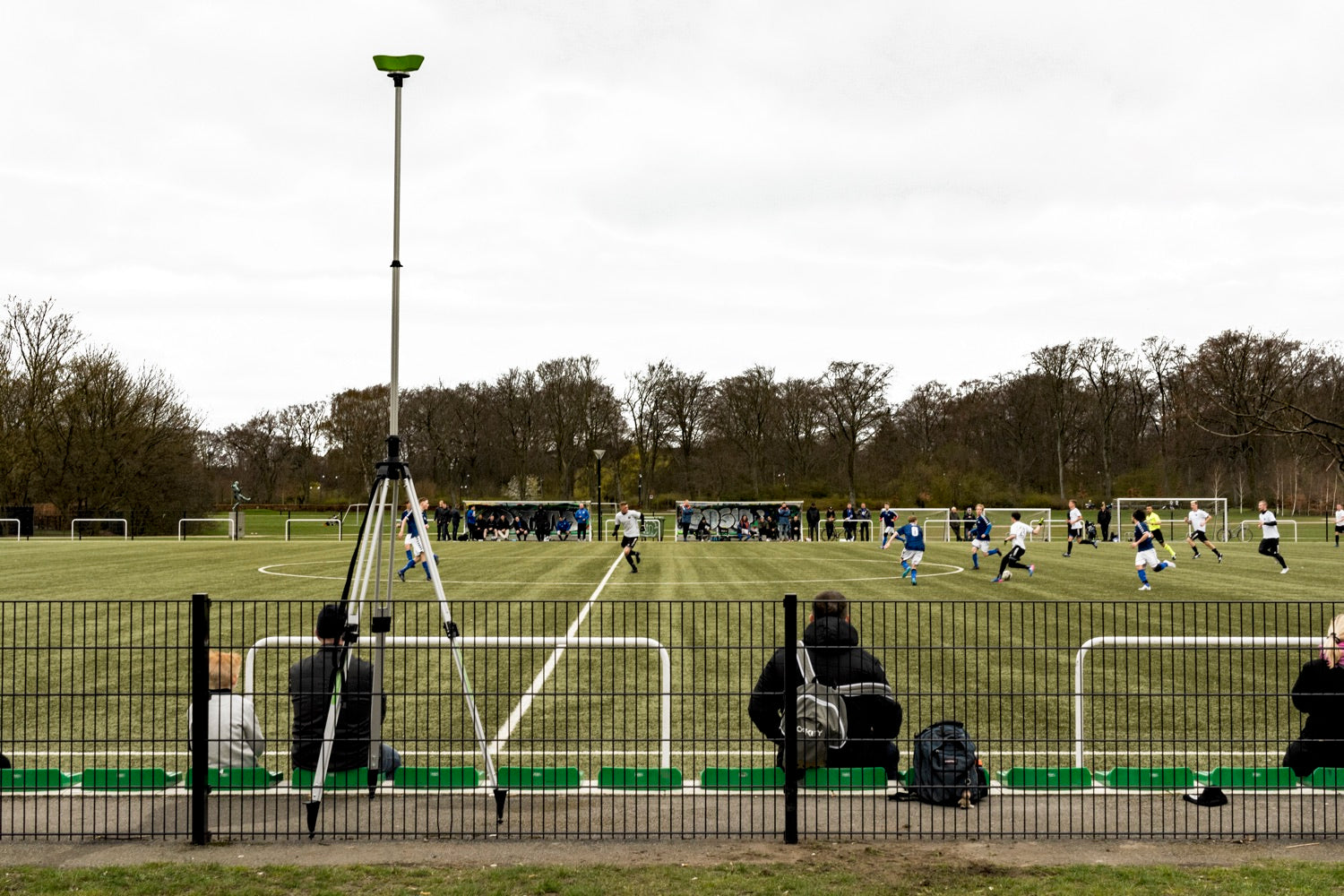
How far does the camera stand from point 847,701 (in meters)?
6.65

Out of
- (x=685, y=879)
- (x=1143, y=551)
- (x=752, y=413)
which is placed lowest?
(x=685, y=879)

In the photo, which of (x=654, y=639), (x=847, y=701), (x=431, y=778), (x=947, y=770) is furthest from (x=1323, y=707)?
(x=431, y=778)

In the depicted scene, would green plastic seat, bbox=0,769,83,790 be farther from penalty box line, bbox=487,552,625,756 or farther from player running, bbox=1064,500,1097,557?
player running, bbox=1064,500,1097,557

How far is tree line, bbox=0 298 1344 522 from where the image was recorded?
55.6 metres

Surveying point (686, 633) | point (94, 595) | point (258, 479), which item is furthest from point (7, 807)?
point (258, 479)

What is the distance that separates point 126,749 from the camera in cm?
848

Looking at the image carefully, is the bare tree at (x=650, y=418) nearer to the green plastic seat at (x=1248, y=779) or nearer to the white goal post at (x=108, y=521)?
the white goal post at (x=108, y=521)

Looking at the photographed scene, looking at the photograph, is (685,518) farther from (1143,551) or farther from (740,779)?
(740,779)

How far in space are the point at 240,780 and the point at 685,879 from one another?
115 inches

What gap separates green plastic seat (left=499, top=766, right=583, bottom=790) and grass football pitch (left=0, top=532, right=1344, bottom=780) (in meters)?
0.22

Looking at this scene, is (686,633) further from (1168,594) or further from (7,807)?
(1168,594)

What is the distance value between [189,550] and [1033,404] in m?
56.3

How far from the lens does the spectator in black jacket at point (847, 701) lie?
6527 millimetres

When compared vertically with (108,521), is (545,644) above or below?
above
